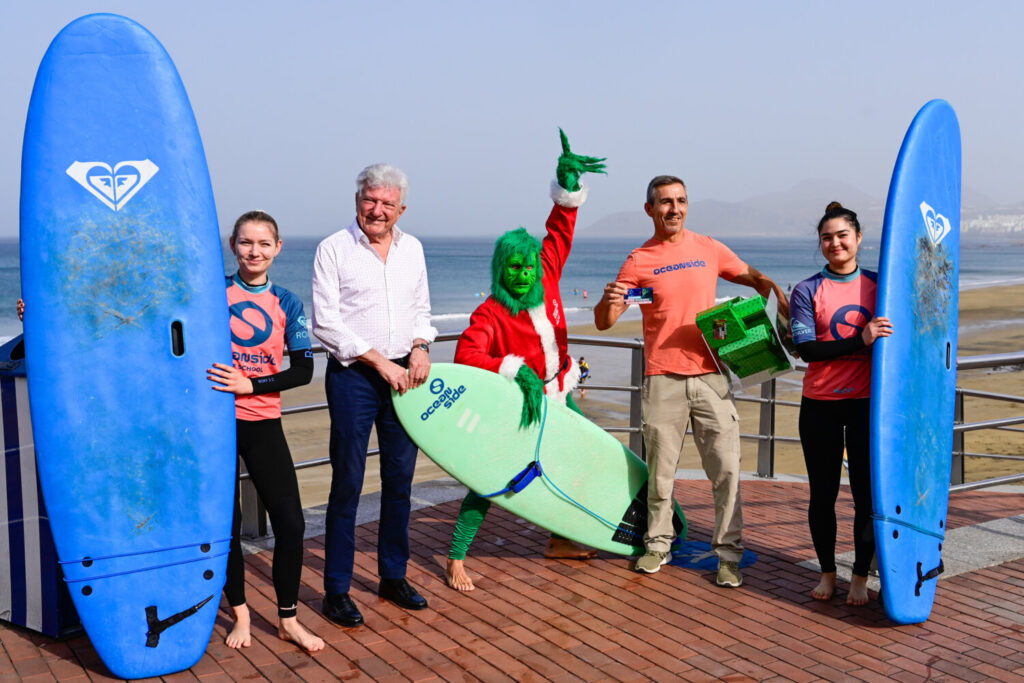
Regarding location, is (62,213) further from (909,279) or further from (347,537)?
(909,279)

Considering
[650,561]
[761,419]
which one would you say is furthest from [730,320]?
[761,419]

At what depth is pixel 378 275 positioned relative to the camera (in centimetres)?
344

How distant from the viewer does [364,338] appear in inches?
136

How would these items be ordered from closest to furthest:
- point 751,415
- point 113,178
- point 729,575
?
point 113,178 < point 729,575 < point 751,415

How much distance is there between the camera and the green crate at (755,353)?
3752 millimetres

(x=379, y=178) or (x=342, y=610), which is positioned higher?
(x=379, y=178)

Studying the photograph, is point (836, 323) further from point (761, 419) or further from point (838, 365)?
point (761, 419)

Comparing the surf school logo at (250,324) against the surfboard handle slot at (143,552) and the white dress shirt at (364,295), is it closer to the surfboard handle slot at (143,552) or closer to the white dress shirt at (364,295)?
the white dress shirt at (364,295)

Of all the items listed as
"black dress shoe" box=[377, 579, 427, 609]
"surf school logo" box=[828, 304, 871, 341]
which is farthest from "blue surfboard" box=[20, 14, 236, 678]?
"surf school logo" box=[828, 304, 871, 341]

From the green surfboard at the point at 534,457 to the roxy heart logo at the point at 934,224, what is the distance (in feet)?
5.25

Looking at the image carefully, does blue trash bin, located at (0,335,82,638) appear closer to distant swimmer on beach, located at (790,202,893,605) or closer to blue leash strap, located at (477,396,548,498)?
blue leash strap, located at (477,396,548,498)

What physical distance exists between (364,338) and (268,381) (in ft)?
1.35

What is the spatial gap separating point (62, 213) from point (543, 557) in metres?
2.51

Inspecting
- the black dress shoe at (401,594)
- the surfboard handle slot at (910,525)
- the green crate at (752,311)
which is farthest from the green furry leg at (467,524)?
the surfboard handle slot at (910,525)
